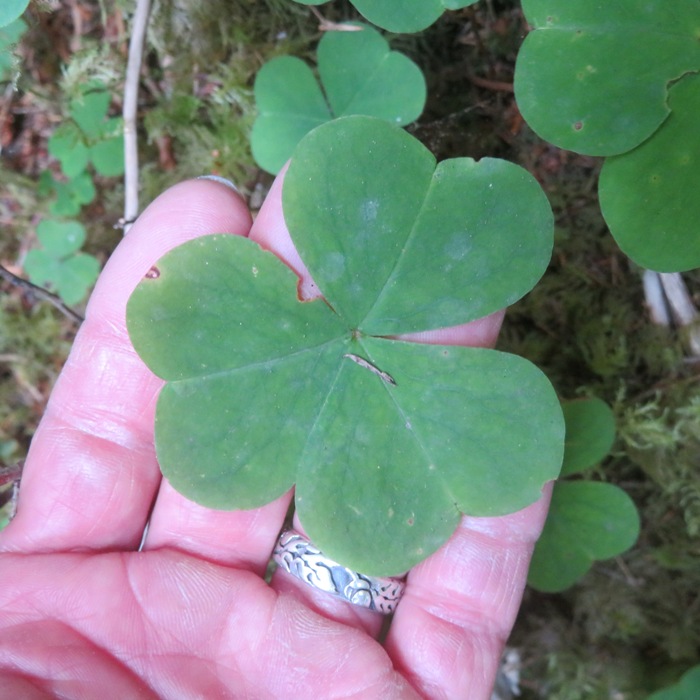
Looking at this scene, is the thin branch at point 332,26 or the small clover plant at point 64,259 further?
the small clover plant at point 64,259

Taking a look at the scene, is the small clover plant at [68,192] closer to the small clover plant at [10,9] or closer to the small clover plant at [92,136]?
the small clover plant at [92,136]

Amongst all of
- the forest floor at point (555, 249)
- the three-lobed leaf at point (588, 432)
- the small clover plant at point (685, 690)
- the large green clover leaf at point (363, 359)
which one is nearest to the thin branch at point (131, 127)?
the forest floor at point (555, 249)

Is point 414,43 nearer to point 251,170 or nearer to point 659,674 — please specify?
point 251,170

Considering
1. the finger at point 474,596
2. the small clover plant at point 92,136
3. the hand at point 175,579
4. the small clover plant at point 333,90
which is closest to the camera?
the hand at point 175,579

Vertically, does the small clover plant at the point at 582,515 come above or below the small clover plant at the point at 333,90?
below

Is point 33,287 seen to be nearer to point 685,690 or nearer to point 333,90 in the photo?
point 333,90

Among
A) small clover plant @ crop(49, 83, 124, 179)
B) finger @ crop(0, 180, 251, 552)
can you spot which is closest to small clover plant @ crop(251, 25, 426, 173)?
Answer: finger @ crop(0, 180, 251, 552)

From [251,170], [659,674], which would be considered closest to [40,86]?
[251,170]

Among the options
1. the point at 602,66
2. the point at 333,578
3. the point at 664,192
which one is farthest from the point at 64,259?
the point at 664,192
